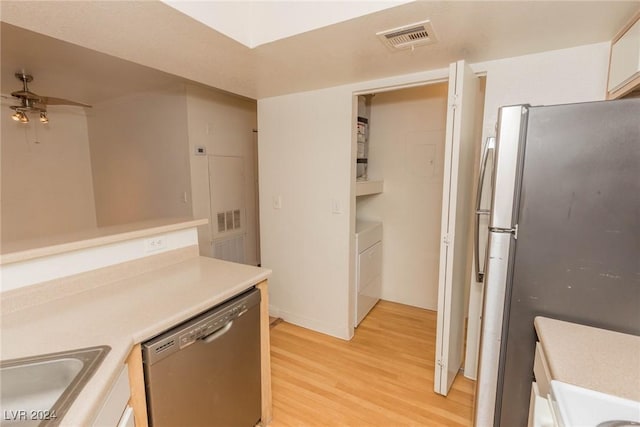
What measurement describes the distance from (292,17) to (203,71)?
32.2 inches

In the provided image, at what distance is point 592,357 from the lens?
0.95 metres

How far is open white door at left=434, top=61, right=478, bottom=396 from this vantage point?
1.65 m

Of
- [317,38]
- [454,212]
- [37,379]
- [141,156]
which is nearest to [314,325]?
[454,212]

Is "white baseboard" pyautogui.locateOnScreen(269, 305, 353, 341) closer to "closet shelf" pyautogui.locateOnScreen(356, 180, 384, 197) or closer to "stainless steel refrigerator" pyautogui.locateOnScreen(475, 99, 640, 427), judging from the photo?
"closet shelf" pyautogui.locateOnScreen(356, 180, 384, 197)

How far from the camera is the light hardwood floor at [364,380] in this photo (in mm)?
1776

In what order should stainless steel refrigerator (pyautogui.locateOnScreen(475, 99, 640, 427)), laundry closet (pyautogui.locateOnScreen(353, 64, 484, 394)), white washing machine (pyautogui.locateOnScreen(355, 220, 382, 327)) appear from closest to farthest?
1. stainless steel refrigerator (pyautogui.locateOnScreen(475, 99, 640, 427))
2. white washing machine (pyautogui.locateOnScreen(355, 220, 382, 327))
3. laundry closet (pyautogui.locateOnScreen(353, 64, 484, 394))

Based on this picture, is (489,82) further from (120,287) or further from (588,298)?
(120,287)

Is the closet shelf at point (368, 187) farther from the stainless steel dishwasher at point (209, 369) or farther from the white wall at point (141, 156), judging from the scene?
the white wall at point (141, 156)

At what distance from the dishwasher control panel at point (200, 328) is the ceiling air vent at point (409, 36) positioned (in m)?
1.45

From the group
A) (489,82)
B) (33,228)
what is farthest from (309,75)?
(33,228)

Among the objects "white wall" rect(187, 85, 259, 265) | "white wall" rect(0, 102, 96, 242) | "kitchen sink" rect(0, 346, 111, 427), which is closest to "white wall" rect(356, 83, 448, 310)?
"white wall" rect(187, 85, 259, 265)

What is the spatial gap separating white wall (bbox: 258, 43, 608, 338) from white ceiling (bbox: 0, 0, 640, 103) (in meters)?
0.24

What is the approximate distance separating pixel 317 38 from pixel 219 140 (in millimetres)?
2304

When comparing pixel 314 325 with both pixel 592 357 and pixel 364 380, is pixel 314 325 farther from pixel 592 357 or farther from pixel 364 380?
pixel 592 357
